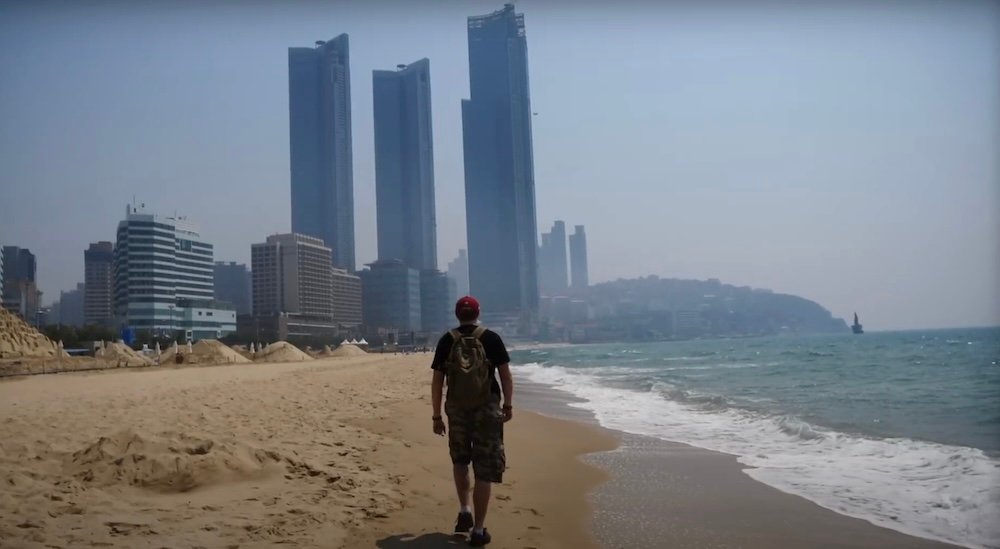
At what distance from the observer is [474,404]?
3.94m

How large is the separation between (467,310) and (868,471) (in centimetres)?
481

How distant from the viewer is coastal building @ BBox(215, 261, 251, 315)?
106m

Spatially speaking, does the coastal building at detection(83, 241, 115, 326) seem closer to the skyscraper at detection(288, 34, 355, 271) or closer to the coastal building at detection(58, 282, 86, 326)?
the coastal building at detection(58, 282, 86, 326)

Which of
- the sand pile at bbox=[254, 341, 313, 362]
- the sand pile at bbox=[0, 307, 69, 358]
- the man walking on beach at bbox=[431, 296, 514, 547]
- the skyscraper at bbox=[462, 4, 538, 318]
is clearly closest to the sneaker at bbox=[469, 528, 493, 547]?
the man walking on beach at bbox=[431, 296, 514, 547]

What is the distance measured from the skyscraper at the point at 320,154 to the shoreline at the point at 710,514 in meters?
148

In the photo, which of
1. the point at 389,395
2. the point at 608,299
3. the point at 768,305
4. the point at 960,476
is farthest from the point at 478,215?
the point at 960,476

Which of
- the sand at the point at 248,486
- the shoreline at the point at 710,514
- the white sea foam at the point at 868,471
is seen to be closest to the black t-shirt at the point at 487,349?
the sand at the point at 248,486

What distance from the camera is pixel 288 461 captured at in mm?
5520

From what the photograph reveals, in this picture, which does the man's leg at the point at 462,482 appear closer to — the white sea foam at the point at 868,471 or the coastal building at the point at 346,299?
the white sea foam at the point at 868,471

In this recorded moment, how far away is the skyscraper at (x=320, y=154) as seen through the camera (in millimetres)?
151750

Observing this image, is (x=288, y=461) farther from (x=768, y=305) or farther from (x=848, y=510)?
(x=768, y=305)

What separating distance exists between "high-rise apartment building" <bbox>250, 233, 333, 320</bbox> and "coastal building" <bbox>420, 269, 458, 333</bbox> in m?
20.9

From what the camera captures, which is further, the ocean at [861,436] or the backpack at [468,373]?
A: the ocean at [861,436]

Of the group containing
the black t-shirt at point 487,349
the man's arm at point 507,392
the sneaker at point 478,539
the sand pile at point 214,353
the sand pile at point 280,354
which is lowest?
the sand pile at point 280,354
